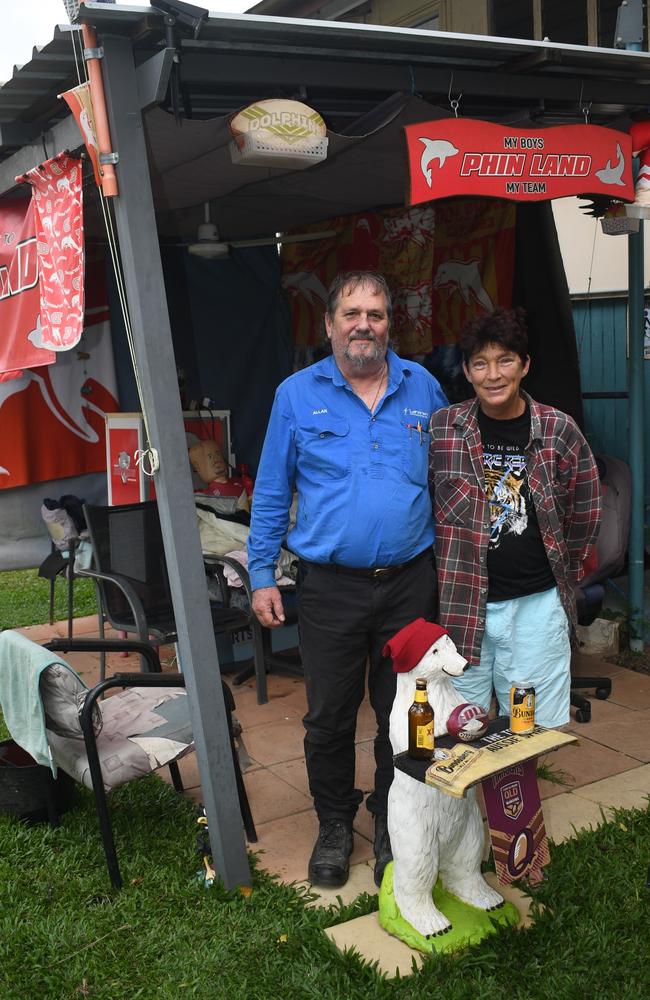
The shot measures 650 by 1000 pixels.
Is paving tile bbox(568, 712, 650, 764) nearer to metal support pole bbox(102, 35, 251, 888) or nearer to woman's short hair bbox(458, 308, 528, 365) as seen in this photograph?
metal support pole bbox(102, 35, 251, 888)

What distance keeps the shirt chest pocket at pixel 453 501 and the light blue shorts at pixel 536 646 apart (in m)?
0.30

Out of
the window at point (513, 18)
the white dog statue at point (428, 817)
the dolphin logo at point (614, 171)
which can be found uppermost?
the window at point (513, 18)

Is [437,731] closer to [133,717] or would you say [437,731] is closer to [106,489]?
[133,717]

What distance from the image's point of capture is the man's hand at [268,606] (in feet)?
10.1

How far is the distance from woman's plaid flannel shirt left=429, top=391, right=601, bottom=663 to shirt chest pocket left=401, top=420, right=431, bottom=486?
31 millimetres

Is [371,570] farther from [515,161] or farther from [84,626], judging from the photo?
[84,626]

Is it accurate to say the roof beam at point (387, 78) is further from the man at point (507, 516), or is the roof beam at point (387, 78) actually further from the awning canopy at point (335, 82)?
the man at point (507, 516)

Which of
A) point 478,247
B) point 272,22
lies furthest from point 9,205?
point 478,247

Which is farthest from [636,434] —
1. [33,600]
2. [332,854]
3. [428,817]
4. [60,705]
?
[33,600]

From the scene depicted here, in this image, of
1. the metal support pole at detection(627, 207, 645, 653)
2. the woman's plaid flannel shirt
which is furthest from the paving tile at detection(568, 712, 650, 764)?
the woman's plaid flannel shirt

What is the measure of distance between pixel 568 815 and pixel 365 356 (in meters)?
1.91

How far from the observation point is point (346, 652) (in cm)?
307

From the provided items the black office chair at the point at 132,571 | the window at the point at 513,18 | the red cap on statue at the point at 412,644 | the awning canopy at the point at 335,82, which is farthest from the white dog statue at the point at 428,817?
the window at the point at 513,18

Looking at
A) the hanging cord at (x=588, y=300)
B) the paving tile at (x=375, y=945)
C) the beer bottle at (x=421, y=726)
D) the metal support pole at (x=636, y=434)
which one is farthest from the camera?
the hanging cord at (x=588, y=300)
